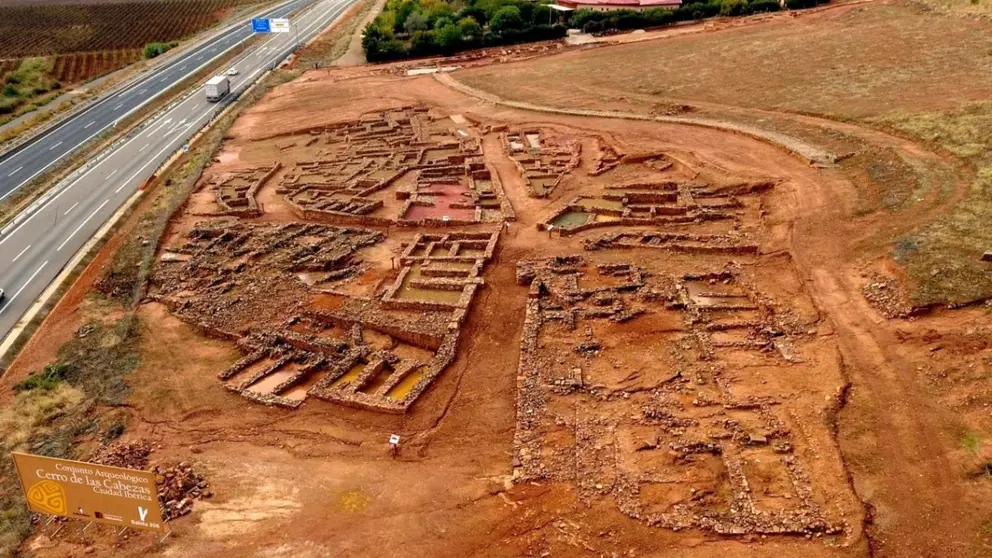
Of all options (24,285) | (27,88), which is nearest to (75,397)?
(24,285)

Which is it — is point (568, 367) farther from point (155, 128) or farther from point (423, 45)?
point (423, 45)

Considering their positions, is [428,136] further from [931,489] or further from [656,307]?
[931,489]

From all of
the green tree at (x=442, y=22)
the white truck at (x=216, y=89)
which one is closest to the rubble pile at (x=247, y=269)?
the white truck at (x=216, y=89)

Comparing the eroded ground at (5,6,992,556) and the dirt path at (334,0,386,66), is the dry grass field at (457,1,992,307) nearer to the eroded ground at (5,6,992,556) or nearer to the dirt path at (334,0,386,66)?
the eroded ground at (5,6,992,556)

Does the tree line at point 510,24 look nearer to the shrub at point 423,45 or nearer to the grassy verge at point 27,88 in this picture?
the shrub at point 423,45

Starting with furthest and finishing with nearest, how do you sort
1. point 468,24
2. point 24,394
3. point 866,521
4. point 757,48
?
point 468,24, point 757,48, point 24,394, point 866,521

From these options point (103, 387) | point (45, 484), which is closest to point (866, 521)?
point (45, 484)
